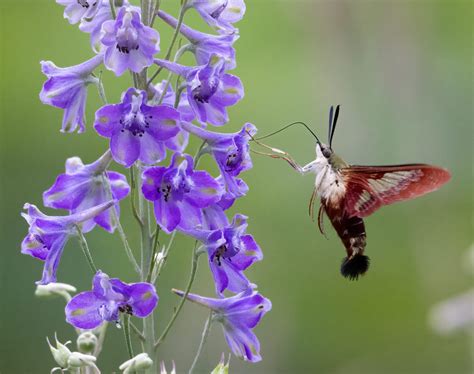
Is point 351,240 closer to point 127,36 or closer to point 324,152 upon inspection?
point 324,152

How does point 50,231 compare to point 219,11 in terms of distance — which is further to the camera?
point 219,11

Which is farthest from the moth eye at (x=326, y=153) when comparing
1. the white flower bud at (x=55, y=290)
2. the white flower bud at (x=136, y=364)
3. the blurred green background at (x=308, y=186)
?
the blurred green background at (x=308, y=186)


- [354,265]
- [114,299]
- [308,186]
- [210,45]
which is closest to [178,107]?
[210,45]

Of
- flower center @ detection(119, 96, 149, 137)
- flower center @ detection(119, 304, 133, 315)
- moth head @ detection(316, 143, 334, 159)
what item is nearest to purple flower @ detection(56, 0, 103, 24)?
flower center @ detection(119, 96, 149, 137)

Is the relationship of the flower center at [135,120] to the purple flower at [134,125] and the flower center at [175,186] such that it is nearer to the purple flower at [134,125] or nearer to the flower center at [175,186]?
the purple flower at [134,125]

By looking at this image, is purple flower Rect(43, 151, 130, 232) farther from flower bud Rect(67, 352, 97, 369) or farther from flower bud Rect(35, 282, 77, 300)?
flower bud Rect(67, 352, 97, 369)
